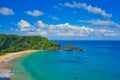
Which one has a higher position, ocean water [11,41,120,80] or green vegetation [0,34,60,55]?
green vegetation [0,34,60,55]

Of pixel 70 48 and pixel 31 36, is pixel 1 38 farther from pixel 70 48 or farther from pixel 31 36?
pixel 70 48

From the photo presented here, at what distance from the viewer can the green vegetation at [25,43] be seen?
135 m

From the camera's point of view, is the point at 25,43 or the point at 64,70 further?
the point at 25,43

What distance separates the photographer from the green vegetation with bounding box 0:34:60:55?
135m

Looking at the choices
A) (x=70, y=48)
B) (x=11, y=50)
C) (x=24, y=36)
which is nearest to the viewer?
(x=11, y=50)

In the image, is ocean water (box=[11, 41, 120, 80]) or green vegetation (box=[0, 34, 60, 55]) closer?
ocean water (box=[11, 41, 120, 80])

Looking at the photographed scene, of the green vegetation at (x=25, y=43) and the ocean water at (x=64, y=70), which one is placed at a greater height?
the green vegetation at (x=25, y=43)

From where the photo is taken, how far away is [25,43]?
479 feet

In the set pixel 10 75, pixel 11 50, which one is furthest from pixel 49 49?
pixel 10 75

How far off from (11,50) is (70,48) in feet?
131

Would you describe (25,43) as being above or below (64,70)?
above

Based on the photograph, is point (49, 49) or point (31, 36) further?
point (31, 36)

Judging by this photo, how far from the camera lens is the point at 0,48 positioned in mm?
125938

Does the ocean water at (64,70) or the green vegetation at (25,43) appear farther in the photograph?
the green vegetation at (25,43)
